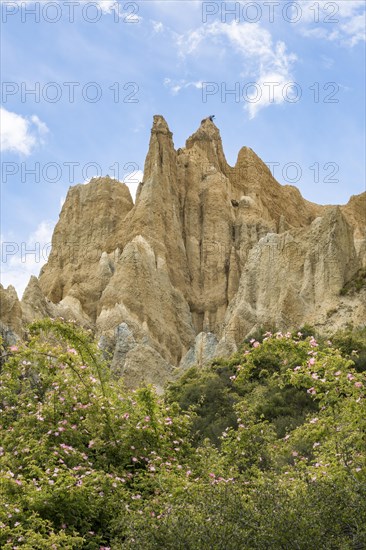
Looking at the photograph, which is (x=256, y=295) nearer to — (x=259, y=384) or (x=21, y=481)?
(x=259, y=384)

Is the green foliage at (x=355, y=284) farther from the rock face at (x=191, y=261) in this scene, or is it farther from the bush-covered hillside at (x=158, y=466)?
the bush-covered hillside at (x=158, y=466)

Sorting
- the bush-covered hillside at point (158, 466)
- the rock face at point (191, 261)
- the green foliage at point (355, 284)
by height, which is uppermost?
the rock face at point (191, 261)

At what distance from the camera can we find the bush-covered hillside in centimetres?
1034

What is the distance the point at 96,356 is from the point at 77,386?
0.65 meters

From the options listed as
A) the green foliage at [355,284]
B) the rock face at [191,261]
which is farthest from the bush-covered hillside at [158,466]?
the green foliage at [355,284]

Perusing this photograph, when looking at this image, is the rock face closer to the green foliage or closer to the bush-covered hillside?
the green foliage

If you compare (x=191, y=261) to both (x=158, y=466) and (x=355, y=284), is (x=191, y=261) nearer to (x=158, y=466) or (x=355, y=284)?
(x=355, y=284)

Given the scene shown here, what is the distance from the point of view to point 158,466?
14.0m

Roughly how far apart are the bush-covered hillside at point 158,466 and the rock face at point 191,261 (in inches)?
907

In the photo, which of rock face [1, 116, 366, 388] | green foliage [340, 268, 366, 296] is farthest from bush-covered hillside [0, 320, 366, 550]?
green foliage [340, 268, 366, 296]

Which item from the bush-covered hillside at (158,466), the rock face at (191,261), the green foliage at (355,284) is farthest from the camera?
the rock face at (191,261)

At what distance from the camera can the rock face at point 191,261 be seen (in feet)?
145

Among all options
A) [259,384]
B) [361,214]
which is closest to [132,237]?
[361,214]

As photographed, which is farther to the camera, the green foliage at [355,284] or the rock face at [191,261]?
the rock face at [191,261]
